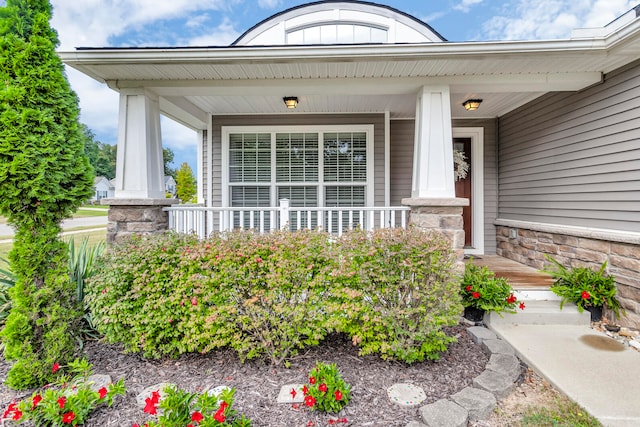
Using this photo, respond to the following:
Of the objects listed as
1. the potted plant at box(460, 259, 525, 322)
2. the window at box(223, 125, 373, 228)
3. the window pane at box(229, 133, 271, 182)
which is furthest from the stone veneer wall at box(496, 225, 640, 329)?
the window pane at box(229, 133, 271, 182)

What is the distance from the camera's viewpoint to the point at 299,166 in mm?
5441

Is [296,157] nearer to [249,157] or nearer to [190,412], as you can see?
[249,157]

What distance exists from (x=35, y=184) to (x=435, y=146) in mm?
3634

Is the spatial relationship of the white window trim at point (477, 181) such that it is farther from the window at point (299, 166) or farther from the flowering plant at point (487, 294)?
the flowering plant at point (487, 294)

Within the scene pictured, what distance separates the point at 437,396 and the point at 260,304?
138 centimetres

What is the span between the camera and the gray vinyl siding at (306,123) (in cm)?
534

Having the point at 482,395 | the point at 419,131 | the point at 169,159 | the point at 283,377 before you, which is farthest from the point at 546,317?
the point at 169,159

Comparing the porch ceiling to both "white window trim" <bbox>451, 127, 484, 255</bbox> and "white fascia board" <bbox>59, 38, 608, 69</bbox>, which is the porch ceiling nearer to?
"white fascia board" <bbox>59, 38, 608, 69</bbox>

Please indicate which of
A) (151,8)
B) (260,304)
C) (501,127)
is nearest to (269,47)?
(260,304)

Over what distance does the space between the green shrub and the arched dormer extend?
16.5ft

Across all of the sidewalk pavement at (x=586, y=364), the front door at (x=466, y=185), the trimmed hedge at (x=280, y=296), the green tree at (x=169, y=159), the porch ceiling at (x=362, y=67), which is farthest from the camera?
the green tree at (x=169, y=159)

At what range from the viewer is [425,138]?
11.8 feet

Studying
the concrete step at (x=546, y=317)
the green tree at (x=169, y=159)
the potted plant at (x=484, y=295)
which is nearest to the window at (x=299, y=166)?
the potted plant at (x=484, y=295)

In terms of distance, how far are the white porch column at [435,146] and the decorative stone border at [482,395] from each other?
166 cm
